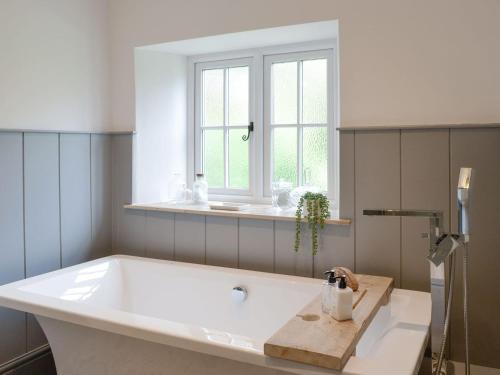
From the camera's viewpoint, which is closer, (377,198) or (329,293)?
(329,293)

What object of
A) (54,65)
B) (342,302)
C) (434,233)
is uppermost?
(54,65)

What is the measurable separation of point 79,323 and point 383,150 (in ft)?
4.82

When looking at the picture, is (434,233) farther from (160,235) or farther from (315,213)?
(160,235)

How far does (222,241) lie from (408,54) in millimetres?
1324

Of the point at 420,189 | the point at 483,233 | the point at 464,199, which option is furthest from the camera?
the point at 420,189

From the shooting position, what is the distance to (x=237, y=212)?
2496 millimetres

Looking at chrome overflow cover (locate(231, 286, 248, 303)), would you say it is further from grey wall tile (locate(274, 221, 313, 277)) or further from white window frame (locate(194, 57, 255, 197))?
white window frame (locate(194, 57, 255, 197))

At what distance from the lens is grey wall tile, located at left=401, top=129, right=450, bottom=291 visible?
2031mm

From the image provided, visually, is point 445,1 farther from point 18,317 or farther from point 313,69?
point 18,317

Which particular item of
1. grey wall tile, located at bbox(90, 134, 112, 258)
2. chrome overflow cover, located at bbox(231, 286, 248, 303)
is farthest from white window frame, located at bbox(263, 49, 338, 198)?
grey wall tile, located at bbox(90, 134, 112, 258)

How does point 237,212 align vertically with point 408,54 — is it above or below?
below

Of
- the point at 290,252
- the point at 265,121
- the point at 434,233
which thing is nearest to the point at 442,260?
the point at 434,233

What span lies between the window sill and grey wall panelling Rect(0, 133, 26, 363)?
0.65 metres

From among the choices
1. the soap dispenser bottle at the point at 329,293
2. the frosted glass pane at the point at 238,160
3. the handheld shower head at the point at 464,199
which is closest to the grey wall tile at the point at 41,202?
the frosted glass pane at the point at 238,160
